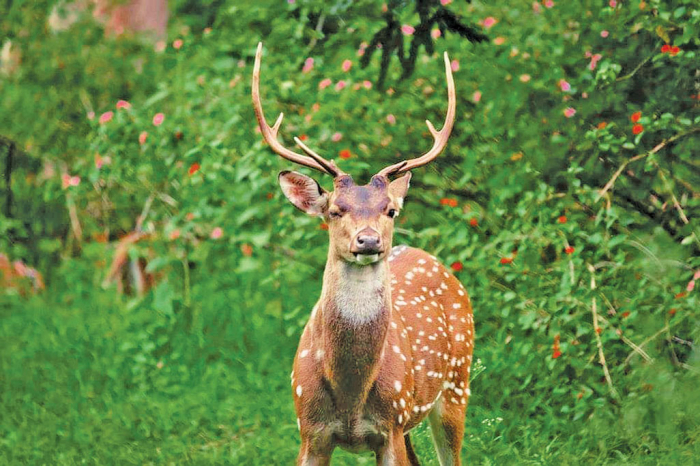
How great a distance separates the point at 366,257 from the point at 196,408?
2.73 meters

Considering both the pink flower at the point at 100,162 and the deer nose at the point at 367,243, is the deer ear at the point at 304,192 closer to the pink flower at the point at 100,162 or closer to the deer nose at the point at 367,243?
the deer nose at the point at 367,243

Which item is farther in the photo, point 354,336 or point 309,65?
point 309,65

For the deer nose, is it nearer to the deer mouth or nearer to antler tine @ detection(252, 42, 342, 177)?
the deer mouth

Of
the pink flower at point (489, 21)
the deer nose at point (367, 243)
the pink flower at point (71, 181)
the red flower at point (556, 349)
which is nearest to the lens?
the deer nose at point (367, 243)

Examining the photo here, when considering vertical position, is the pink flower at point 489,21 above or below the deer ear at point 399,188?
above

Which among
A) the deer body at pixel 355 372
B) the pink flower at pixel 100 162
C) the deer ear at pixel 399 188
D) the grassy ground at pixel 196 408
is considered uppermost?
the deer ear at pixel 399 188

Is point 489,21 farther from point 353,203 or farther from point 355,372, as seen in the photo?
point 355,372

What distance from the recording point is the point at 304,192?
4.46 meters

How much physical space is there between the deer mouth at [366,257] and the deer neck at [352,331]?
143 mm

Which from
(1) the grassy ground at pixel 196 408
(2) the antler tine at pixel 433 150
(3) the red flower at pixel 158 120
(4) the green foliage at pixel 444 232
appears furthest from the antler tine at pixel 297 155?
(3) the red flower at pixel 158 120

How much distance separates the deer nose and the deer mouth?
2 cm

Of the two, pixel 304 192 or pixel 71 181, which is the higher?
pixel 304 192

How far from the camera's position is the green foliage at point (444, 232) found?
5.58m

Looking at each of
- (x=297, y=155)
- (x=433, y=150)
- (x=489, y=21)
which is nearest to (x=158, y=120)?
(x=489, y=21)
